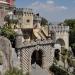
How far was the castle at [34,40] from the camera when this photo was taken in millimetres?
34469

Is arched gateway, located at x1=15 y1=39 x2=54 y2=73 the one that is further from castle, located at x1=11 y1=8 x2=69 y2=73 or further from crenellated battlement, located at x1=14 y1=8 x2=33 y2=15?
crenellated battlement, located at x1=14 y1=8 x2=33 y2=15

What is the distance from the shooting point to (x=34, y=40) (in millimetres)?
37688

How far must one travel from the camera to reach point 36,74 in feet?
117

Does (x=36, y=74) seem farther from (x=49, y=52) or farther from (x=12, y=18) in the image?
(x=12, y=18)

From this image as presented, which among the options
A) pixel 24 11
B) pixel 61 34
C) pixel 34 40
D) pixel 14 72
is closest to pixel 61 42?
pixel 61 34

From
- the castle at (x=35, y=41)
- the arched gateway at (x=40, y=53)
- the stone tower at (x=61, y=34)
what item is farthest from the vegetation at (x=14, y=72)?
the stone tower at (x=61, y=34)

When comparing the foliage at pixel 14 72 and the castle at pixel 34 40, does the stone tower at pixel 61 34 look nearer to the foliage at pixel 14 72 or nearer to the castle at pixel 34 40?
the castle at pixel 34 40

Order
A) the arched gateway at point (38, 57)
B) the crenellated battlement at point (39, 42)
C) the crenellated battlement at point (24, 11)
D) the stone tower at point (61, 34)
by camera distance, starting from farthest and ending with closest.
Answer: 1. the stone tower at point (61, 34)
2. the crenellated battlement at point (24, 11)
3. the arched gateway at point (38, 57)
4. the crenellated battlement at point (39, 42)

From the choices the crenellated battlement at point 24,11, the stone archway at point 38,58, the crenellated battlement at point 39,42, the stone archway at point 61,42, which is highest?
the crenellated battlement at point 24,11

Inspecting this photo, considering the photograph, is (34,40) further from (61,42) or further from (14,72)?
(61,42)

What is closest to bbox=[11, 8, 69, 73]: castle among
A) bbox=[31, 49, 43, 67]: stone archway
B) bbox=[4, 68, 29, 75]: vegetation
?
bbox=[31, 49, 43, 67]: stone archway

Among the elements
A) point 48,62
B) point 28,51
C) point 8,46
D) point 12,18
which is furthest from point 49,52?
point 8,46

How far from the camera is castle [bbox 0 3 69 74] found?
3447 cm

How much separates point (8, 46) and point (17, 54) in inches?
135
